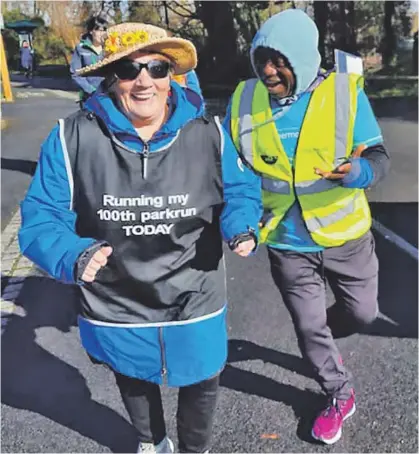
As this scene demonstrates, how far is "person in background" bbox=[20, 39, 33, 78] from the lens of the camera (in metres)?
7.67

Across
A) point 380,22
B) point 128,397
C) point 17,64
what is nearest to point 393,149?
point 380,22

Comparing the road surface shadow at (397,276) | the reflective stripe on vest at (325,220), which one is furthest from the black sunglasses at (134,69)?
the road surface shadow at (397,276)

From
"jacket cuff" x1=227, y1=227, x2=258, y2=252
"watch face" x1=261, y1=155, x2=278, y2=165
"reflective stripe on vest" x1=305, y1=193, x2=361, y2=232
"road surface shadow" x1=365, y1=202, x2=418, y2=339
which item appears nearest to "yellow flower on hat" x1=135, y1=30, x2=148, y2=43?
"jacket cuff" x1=227, y1=227, x2=258, y2=252

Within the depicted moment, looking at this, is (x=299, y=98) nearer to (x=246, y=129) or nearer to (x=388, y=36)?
(x=246, y=129)

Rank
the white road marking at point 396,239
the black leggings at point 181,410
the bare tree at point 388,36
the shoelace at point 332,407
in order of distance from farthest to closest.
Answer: the bare tree at point 388,36 → the white road marking at point 396,239 → the shoelace at point 332,407 → the black leggings at point 181,410

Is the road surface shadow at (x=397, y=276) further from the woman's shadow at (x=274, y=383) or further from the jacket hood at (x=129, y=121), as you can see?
the jacket hood at (x=129, y=121)

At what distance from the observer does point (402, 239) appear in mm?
5176

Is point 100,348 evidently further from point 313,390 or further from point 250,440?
point 313,390

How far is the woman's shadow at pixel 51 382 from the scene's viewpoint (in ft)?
10.2

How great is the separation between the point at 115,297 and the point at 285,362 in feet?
5.09

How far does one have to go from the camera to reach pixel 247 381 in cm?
339

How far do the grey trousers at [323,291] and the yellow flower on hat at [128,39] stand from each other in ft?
3.76

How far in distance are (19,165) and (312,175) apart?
6.15 m

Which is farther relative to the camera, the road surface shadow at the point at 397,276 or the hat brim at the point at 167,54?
the road surface shadow at the point at 397,276
